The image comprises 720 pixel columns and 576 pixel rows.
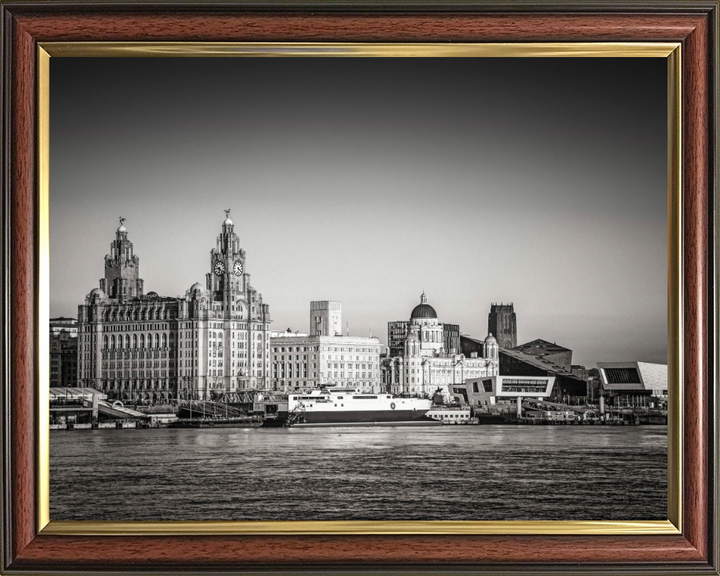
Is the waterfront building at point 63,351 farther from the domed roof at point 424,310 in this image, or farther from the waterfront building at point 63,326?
the domed roof at point 424,310

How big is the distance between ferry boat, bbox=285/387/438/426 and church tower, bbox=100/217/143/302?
2.35 feet

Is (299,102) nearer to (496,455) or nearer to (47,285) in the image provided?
(47,285)

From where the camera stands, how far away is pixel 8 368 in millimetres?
2277

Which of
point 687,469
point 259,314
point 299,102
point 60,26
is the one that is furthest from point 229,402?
point 687,469

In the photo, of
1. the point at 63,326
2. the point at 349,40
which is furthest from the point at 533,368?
the point at 63,326

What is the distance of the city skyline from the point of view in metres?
2.43

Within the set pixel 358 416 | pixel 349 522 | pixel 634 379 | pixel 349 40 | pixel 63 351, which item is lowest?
pixel 349 522

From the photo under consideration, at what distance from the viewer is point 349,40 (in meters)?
2.31

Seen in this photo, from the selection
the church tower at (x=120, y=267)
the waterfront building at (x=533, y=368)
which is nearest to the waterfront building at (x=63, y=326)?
the church tower at (x=120, y=267)

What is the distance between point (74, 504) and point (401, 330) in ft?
3.89

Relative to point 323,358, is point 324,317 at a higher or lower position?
higher

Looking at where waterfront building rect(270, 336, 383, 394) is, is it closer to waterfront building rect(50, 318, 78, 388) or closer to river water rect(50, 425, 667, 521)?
river water rect(50, 425, 667, 521)

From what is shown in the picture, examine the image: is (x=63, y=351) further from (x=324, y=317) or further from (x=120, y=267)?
(x=324, y=317)

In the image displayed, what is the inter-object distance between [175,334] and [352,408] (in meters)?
0.70
